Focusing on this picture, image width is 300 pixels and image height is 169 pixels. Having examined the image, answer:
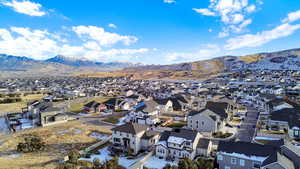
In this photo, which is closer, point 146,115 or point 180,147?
point 180,147

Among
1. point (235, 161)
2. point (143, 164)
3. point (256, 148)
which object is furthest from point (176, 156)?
point (256, 148)

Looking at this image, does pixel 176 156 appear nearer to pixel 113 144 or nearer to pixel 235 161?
pixel 235 161

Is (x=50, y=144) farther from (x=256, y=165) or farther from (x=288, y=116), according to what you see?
(x=288, y=116)

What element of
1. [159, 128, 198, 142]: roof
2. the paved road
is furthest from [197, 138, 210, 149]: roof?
the paved road

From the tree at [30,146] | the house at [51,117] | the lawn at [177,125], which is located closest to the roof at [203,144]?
the lawn at [177,125]

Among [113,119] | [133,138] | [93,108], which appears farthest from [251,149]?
[93,108]

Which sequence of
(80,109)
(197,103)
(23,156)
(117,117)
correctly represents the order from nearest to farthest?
(23,156) → (117,117) → (197,103) → (80,109)

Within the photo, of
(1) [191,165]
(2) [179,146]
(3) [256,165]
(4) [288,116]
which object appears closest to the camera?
(1) [191,165]
